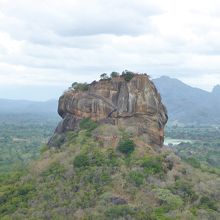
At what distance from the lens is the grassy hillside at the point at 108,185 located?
2823 centimetres

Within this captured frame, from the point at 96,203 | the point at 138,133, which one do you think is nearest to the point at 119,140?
the point at 138,133

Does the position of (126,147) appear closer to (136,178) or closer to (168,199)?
(136,178)

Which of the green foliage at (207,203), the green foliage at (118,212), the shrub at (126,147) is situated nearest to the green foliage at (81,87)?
the shrub at (126,147)

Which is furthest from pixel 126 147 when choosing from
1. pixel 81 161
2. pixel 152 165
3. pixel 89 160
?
pixel 81 161

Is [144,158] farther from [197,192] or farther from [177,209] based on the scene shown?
[177,209]

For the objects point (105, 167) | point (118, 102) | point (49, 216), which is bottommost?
point (49, 216)

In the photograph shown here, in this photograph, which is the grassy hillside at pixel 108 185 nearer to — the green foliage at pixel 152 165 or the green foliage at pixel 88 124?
the green foliage at pixel 152 165

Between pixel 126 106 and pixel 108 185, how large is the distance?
401 inches

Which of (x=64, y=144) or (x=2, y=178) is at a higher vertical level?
(x=64, y=144)

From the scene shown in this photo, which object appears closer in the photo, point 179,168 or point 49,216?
point 49,216

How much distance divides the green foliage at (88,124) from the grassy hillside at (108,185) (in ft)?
1.84

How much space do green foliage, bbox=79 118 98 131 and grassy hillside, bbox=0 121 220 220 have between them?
0.56 metres

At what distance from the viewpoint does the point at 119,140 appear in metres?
36.6

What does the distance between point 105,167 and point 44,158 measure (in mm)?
7258
